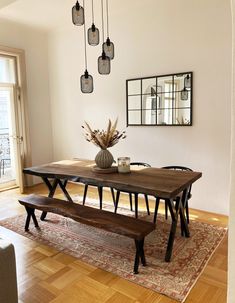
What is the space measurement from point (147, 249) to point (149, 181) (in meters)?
0.76

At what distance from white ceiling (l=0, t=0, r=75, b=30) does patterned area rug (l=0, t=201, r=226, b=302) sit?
121 inches

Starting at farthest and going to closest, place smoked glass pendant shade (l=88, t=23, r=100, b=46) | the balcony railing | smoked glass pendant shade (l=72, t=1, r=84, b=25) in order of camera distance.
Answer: the balcony railing, smoked glass pendant shade (l=88, t=23, r=100, b=46), smoked glass pendant shade (l=72, t=1, r=84, b=25)

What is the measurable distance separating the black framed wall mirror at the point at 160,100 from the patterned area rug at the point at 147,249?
1.49 m

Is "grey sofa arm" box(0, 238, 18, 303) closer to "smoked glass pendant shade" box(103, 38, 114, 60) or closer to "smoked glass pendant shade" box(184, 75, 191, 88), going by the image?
"smoked glass pendant shade" box(103, 38, 114, 60)

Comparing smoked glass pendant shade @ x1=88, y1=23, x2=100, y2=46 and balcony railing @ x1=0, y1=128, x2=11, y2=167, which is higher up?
smoked glass pendant shade @ x1=88, y1=23, x2=100, y2=46

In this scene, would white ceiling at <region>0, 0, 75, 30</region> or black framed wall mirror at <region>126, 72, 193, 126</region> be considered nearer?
black framed wall mirror at <region>126, 72, 193, 126</region>

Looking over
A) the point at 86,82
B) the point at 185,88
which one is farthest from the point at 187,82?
the point at 86,82

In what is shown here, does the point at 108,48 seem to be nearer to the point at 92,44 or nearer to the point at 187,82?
the point at 92,44

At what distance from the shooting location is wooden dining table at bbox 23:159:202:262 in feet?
7.49

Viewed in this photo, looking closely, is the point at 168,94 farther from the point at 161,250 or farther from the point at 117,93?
the point at 161,250

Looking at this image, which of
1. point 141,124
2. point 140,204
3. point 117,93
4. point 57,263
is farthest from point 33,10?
point 57,263

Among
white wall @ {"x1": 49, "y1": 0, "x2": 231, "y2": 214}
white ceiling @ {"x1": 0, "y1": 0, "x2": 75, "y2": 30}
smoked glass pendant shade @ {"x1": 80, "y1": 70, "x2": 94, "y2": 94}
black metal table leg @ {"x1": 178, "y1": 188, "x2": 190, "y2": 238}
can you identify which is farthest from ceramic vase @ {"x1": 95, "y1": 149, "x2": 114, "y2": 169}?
white ceiling @ {"x1": 0, "y1": 0, "x2": 75, "y2": 30}

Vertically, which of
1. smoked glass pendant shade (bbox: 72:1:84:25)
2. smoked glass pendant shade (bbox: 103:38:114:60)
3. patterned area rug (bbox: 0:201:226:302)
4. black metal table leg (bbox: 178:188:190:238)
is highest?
smoked glass pendant shade (bbox: 72:1:84:25)

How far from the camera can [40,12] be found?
421 cm
